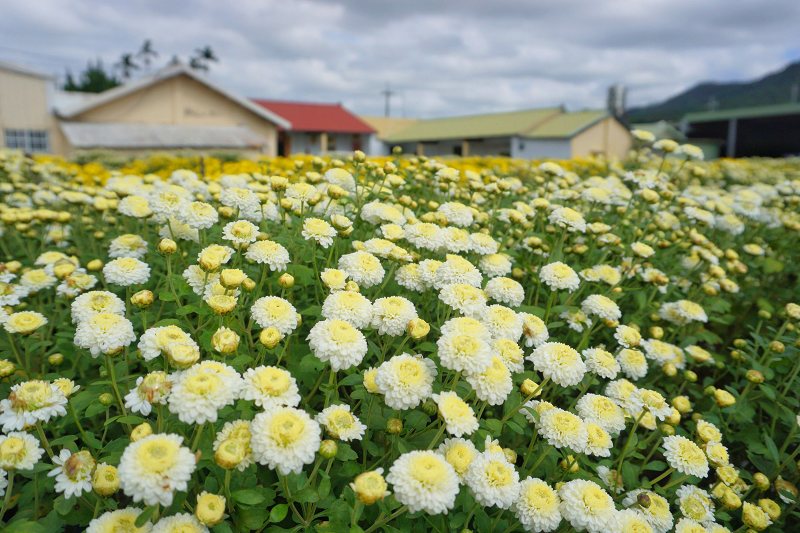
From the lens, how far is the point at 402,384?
4.89ft

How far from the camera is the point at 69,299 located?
2.27 metres

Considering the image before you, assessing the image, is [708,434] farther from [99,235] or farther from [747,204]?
[99,235]

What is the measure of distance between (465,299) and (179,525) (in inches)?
44.8

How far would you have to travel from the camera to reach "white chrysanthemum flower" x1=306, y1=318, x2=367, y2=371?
154 cm

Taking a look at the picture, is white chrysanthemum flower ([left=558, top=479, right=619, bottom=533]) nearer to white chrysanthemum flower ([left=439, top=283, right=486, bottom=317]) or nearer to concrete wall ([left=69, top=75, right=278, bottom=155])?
white chrysanthemum flower ([left=439, top=283, right=486, bottom=317])

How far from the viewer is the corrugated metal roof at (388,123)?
3703cm

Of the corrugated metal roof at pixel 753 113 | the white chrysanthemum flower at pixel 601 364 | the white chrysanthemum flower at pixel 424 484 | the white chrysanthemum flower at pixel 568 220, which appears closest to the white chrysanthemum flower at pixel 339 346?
the white chrysanthemum flower at pixel 424 484

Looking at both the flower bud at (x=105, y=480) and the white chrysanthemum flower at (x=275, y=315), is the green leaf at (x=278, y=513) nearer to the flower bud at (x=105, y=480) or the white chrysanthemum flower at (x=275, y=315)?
the flower bud at (x=105, y=480)

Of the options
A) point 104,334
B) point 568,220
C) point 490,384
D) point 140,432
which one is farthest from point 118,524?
point 568,220

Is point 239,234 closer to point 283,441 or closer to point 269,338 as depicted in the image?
point 269,338

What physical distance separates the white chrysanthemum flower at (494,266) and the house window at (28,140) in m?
20.7

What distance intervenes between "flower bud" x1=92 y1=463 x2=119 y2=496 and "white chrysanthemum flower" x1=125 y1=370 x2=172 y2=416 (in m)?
0.16

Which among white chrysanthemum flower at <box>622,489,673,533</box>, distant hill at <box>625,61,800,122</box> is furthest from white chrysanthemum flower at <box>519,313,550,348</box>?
distant hill at <box>625,61,800,122</box>

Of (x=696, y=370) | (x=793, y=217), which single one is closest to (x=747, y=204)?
(x=793, y=217)
